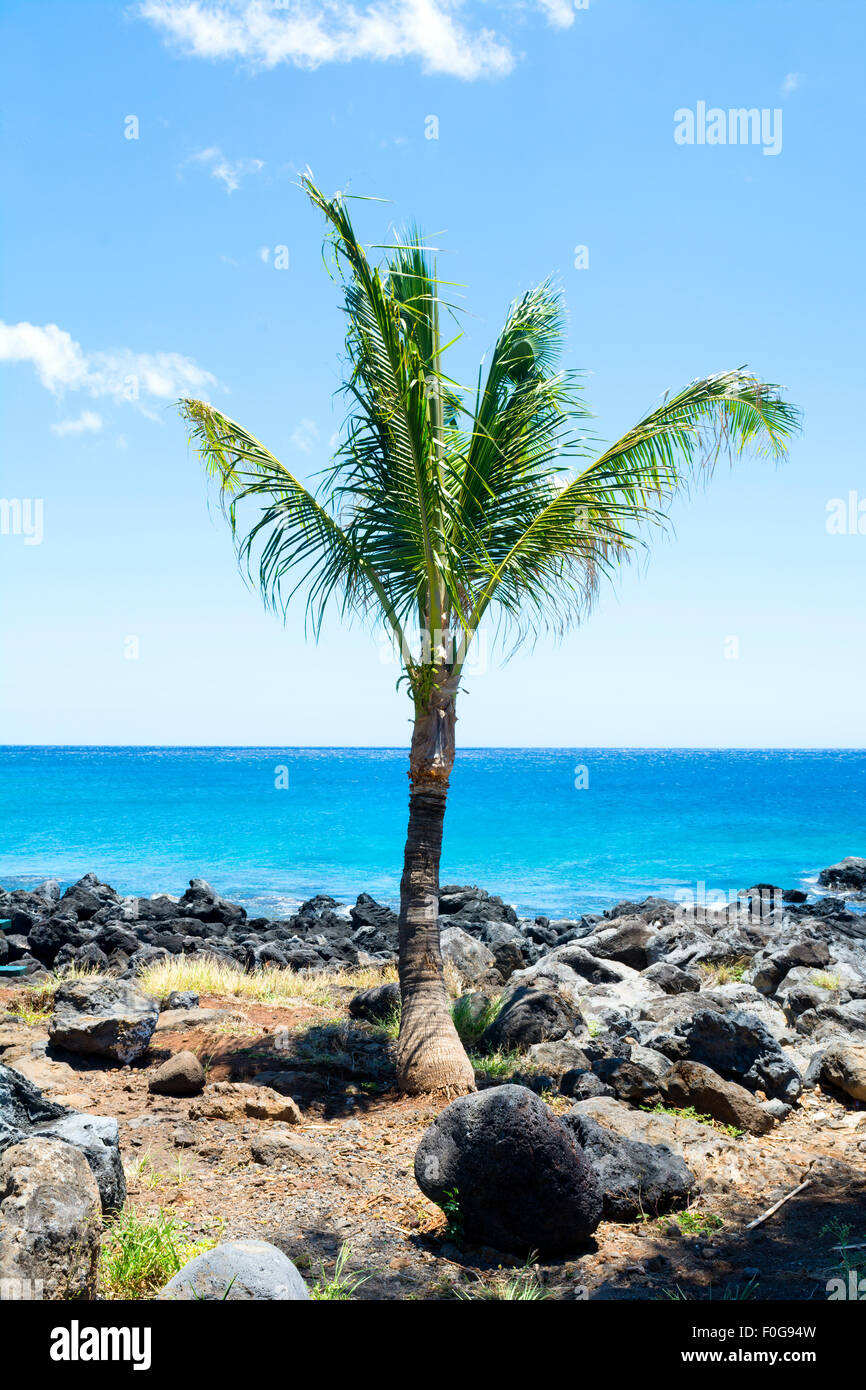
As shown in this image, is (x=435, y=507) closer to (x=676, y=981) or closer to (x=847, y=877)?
(x=676, y=981)

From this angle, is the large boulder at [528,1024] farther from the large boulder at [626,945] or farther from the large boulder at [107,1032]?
the large boulder at [626,945]

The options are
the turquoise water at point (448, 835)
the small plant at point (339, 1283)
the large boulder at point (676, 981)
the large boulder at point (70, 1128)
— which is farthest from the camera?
the turquoise water at point (448, 835)

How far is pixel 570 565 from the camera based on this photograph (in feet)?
30.6

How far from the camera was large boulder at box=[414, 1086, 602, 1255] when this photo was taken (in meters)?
5.29

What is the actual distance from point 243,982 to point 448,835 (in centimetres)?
4592

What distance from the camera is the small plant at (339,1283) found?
4332 mm

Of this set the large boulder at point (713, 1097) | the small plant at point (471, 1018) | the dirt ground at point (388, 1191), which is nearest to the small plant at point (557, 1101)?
the dirt ground at point (388, 1191)

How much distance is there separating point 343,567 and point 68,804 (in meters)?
71.3

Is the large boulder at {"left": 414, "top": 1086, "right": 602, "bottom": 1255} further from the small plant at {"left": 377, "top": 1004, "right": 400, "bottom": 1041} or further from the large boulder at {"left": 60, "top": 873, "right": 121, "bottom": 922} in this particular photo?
the large boulder at {"left": 60, "top": 873, "right": 121, "bottom": 922}

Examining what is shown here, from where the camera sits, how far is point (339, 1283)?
14.8 ft

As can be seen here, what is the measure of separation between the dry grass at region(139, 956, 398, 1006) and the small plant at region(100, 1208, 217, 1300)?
711 cm

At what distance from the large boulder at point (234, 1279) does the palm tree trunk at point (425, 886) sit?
4.57 meters
